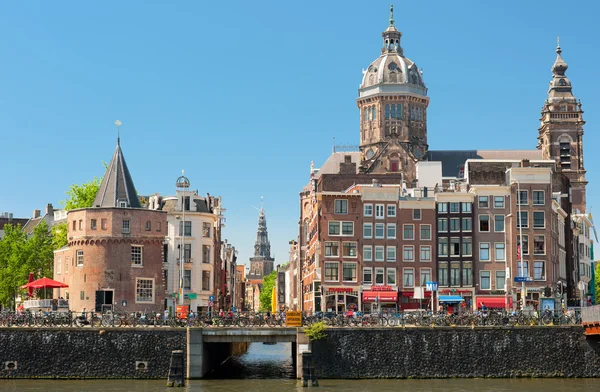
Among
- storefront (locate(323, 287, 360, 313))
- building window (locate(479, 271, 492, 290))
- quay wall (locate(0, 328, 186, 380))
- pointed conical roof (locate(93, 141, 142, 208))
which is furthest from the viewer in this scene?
building window (locate(479, 271, 492, 290))

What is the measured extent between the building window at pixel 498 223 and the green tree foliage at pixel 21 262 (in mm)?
44105

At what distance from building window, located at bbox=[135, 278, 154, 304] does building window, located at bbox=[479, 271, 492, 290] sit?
32099mm

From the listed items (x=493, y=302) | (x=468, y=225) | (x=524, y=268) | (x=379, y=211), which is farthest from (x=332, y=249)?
(x=524, y=268)

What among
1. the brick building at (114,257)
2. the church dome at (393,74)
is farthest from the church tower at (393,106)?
the brick building at (114,257)

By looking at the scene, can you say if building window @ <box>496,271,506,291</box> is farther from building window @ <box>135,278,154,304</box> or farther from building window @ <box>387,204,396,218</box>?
building window @ <box>135,278,154,304</box>

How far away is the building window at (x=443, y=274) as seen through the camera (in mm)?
94438

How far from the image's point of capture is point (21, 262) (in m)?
98.1

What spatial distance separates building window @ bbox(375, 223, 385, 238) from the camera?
9419 centimetres

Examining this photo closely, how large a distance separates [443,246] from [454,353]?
29.1 metres

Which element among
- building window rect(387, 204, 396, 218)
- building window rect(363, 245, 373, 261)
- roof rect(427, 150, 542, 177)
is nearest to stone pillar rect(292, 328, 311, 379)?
building window rect(363, 245, 373, 261)

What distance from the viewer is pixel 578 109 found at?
140m

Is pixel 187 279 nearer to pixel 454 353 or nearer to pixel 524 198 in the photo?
pixel 524 198

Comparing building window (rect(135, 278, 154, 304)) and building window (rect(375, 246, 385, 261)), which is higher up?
building window (rect(375, 246, 385, 261))

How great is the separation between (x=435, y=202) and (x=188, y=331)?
3578cm
